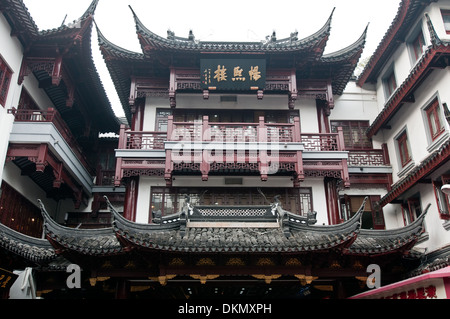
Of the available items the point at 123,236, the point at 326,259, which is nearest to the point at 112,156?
the point at 123,236

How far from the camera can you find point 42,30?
1406 centimetres

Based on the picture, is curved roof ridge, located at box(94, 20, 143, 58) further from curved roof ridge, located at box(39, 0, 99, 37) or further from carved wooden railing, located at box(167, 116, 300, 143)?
carved wooden railing, located at box(167, 116, 300, 143)

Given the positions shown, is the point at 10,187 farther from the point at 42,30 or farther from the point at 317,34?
the point at 317,34

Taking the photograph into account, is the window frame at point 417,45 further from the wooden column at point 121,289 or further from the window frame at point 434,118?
the wooden column at point 121,289

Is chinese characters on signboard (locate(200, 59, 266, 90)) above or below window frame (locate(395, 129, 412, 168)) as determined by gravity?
above

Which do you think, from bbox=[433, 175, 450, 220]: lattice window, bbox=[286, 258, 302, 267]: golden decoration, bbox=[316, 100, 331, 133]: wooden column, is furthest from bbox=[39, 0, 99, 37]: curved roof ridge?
bbox=[433, 175, 450, 220]: lattice window

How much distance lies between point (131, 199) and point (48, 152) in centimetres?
306

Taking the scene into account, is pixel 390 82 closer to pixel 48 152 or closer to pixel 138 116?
pixel 138 116

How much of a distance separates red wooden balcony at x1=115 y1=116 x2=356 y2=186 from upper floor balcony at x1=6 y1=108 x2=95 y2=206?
6.89 ft

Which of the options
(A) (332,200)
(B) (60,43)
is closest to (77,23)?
(B) (60,43)

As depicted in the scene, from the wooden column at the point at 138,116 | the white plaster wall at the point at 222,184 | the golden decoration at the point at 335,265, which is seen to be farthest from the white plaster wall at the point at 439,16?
the wooden column at the point at 138,116

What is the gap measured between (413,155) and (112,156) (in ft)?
40.9

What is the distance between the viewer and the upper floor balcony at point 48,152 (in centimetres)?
1325

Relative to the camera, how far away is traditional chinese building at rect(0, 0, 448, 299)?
37.4 ft
